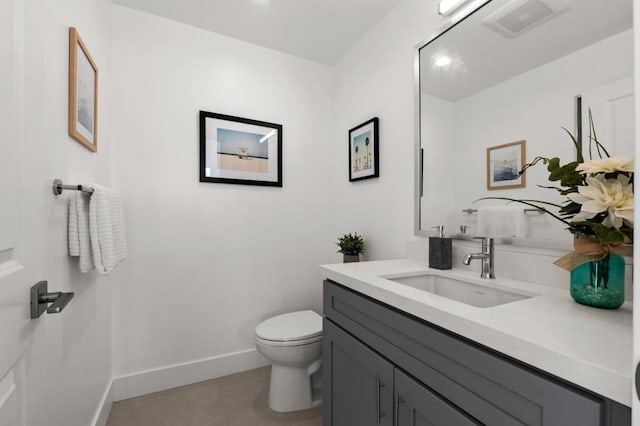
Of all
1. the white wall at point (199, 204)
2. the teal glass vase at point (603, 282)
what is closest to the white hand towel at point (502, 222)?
the teal glass vase at point (603, 282)

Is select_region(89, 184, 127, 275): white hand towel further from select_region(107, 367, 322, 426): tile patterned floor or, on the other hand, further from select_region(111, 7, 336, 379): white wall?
select_region(107, 367, 322, 426): tile patterned floor

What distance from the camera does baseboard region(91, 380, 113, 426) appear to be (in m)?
1.43

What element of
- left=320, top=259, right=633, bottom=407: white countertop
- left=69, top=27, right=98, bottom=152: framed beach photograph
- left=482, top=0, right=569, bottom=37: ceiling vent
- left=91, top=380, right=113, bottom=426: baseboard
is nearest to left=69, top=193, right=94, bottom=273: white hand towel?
left=69, top=27, right=98, bottom=152: framed beach photograph

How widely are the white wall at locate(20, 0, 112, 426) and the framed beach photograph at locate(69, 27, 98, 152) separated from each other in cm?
3

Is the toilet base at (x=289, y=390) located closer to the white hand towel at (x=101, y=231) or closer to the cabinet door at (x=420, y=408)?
the cabinet door at (x=420, y=408)

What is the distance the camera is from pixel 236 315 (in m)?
2.10

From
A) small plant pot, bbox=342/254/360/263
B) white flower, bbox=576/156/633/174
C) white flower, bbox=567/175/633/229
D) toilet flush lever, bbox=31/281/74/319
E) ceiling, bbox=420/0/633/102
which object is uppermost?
ceiling, bbox=420/0/633/102

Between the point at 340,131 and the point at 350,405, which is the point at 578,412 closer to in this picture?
the point at 350,405

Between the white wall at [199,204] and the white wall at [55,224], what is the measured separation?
28cm

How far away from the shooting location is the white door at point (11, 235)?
1.81 feet

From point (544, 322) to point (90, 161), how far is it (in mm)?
1836

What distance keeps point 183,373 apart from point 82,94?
5.60 ft

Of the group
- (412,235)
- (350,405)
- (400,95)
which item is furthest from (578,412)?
(400,95)

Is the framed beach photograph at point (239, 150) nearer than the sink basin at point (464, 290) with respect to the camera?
No
